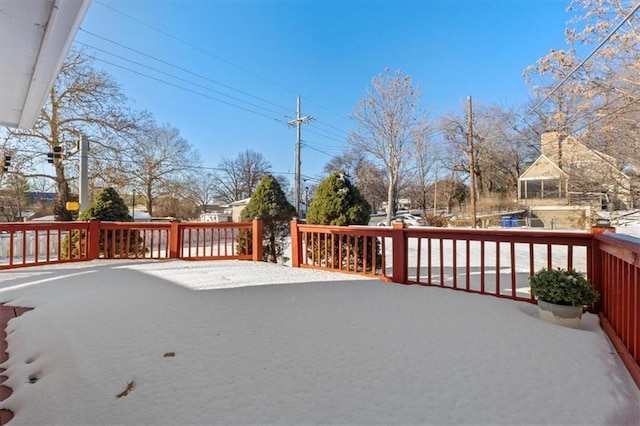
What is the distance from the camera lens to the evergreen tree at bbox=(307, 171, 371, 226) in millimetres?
5691

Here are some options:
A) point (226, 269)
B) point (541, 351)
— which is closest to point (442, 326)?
point (541, 351)

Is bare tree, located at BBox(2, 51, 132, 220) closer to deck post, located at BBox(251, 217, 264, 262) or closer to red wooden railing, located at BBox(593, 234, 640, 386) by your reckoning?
deck post, located at BBox(251, 217, 264, 262)

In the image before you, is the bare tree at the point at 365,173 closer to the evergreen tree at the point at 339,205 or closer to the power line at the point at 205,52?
the power line at the point at 205,52

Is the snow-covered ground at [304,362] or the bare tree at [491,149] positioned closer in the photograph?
the snow-covered ground at [304,362]

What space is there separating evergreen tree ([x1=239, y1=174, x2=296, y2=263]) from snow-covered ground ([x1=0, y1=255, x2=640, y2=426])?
125 inches

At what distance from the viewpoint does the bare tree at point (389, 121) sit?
17906mm

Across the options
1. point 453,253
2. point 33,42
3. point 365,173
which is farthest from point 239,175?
point 33,42

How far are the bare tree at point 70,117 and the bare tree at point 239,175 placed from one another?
2203 cm

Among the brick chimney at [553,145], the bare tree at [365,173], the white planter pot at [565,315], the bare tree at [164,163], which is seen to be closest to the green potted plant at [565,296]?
the white planter pot at [565,315]

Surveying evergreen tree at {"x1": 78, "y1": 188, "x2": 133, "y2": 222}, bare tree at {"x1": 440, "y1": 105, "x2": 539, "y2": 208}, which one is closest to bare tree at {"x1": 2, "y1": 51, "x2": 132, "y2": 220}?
evergreen tree at {"x1": 78, "y1": 188, "x2": 133, "y2": 222}

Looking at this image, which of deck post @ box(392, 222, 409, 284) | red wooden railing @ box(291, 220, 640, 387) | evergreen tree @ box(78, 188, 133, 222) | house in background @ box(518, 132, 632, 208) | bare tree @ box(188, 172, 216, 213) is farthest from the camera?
bare tree @ box(188, 172, 216, 213)

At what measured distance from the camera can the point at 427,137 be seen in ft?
70.5

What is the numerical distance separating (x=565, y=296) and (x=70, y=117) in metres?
17.4

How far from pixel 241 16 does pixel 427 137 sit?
16.9m
